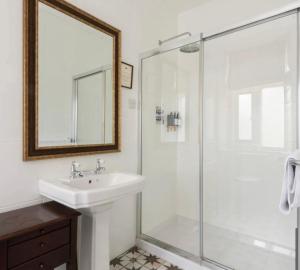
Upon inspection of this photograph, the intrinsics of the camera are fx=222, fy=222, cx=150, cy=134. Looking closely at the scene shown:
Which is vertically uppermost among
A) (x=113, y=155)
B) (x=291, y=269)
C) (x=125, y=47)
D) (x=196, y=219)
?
(x=125, y=47)

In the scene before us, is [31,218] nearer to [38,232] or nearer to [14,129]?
[38,232]

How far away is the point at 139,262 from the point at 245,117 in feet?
5.60

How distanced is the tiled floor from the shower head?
1969 millimetres

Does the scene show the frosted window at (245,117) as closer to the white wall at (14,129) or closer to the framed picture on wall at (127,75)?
the framed picture on wall at (127,75)

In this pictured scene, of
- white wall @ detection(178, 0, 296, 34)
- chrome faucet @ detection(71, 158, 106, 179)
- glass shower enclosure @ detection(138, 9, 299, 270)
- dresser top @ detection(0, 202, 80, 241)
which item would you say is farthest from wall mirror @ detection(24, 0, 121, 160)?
white wall @ detection(178, 0, 296, 34)

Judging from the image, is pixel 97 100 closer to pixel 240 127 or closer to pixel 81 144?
pixel 81 144

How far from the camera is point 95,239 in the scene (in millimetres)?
1478

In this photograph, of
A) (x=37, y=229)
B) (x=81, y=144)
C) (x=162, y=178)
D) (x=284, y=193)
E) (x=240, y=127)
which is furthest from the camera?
(x=162, y=178)

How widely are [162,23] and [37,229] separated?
2.38m

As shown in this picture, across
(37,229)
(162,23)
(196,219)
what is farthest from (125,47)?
(196,219)

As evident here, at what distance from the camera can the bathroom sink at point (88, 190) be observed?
1198 millimetres

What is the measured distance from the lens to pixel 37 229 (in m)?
1.13

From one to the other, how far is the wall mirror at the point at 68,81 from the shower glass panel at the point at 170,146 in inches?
18.7

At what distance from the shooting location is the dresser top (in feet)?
3.48
